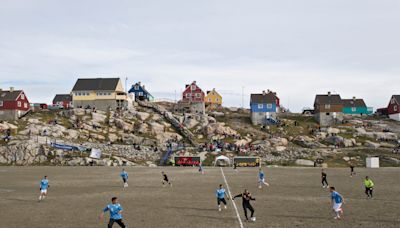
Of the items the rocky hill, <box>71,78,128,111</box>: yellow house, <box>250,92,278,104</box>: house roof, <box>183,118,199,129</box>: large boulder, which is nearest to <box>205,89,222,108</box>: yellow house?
the rocky hill

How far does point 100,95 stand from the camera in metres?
100

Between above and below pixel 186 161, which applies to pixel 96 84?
above

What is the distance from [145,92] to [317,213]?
360 ft

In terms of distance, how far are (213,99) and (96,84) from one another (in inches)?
1755

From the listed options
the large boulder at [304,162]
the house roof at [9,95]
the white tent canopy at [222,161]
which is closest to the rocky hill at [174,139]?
the large boulder at [304,162]

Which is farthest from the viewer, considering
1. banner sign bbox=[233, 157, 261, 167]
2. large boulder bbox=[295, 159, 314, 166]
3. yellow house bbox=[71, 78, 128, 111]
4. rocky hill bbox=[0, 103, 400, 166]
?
yellow house bbox=[71, 78, 128, 111]

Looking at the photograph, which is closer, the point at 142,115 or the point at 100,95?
the point at 142,115

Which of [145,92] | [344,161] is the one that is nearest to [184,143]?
[344,161]

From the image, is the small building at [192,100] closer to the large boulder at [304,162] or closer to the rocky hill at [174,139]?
the rocky hill at [174,139]

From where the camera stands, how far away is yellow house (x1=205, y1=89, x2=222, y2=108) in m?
132

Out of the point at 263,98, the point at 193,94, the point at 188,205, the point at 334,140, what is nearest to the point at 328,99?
the point at 263,98

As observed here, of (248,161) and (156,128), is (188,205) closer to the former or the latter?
(248,161)

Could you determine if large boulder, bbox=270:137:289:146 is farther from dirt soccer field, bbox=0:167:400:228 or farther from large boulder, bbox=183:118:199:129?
dirt soccer field, bbox=0:167:400:228

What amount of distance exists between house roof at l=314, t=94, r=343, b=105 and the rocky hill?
6.22 m
